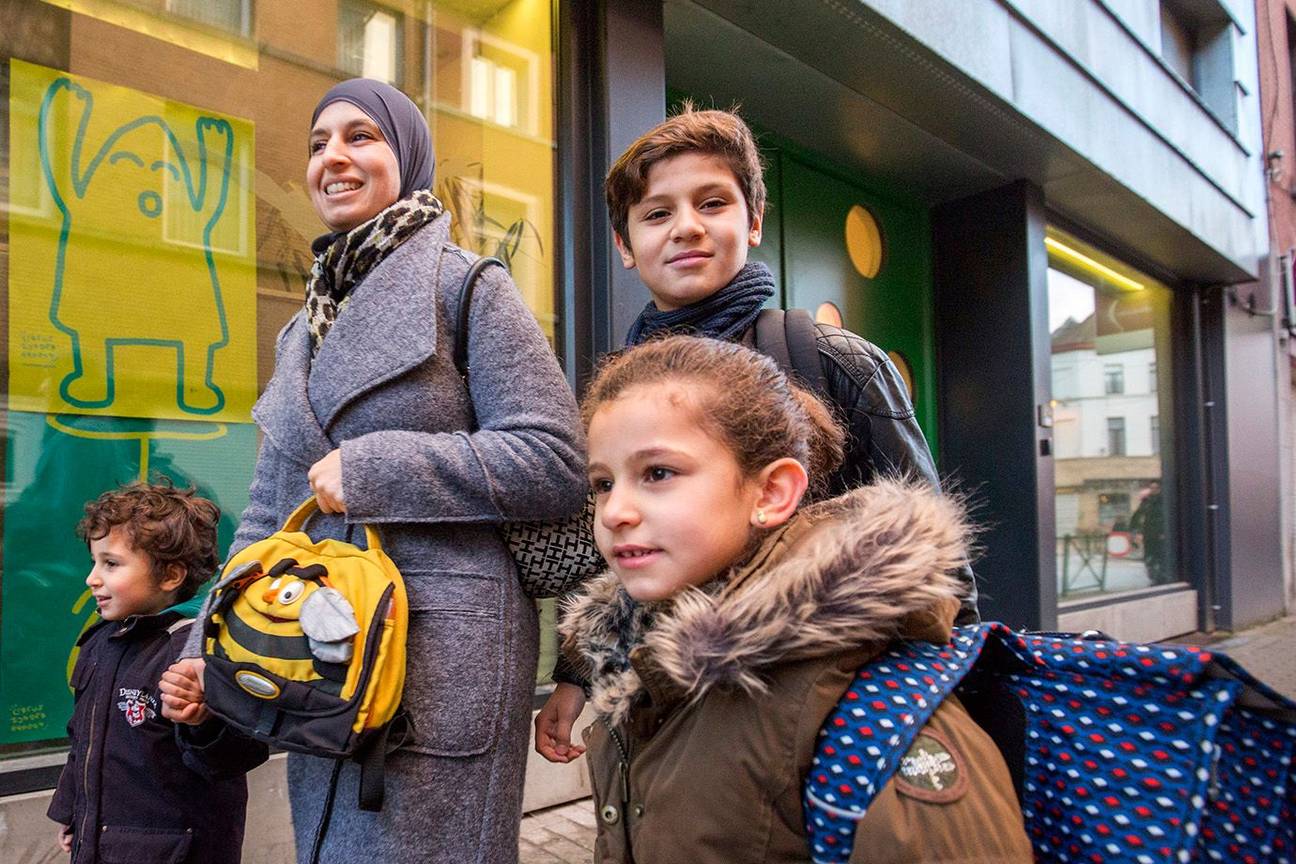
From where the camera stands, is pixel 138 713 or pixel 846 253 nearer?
pixel 138 713

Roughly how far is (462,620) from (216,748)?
580 millimetres

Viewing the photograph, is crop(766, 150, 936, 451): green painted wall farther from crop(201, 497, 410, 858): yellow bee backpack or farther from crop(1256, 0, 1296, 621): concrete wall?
crop(1256, 0, 1296, 621): concrete wall

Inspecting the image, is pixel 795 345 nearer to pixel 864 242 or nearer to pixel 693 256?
pixel 693 256

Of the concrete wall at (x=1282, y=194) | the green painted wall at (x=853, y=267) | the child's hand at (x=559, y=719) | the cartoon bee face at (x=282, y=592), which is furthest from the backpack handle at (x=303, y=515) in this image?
the concrete wall at (x=1282, y=194)

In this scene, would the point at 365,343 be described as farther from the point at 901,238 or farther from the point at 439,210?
the point at 901,238

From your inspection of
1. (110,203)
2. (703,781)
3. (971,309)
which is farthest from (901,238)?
(703,781)

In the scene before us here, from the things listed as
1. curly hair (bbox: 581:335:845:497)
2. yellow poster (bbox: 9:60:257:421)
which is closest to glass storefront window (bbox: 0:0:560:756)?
yellow poster (bbox: 9:60:257:421)

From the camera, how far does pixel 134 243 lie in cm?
304

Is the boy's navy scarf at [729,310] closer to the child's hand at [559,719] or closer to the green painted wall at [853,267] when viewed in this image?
the child's hand at [559,719]

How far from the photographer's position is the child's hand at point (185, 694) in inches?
63.1

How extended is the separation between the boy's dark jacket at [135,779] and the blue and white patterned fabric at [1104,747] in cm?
168

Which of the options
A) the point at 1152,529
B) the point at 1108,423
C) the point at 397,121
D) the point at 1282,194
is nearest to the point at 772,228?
the point at 397,121

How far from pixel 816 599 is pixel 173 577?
1.91 metres

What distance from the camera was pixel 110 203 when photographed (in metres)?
3.01
